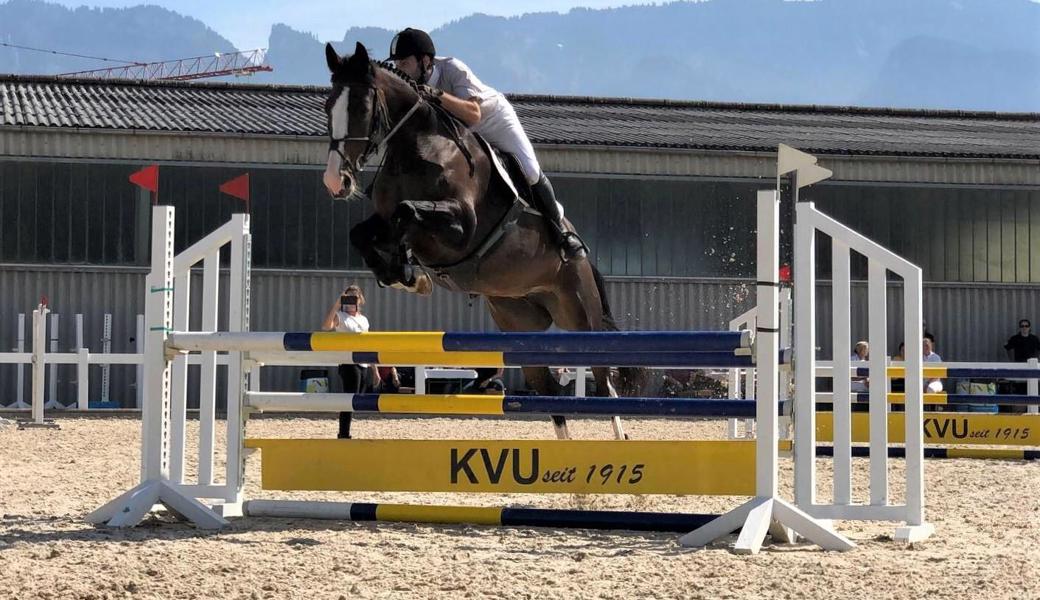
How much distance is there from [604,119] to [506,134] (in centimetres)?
1514

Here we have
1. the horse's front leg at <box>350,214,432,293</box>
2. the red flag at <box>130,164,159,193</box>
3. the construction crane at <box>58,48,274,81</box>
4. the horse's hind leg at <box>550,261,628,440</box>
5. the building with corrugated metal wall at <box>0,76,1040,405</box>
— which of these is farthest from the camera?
the construction crane at <box>58,48,274,81</box>

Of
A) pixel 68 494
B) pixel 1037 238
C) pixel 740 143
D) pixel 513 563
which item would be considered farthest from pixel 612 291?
pixel 513 563

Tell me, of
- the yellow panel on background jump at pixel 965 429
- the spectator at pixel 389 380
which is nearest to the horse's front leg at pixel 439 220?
the yellow panel on background jump at pixel 965 429

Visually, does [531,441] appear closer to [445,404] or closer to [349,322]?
[445,404]

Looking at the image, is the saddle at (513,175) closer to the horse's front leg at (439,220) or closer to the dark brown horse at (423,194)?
the dark brown horse at (423,194)

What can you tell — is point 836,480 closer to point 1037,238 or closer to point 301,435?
point 301,435

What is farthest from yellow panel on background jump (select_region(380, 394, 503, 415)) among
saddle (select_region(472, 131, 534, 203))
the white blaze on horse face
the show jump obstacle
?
saddle (select_region(472, 131, 534, 203))

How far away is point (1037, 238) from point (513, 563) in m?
17.2

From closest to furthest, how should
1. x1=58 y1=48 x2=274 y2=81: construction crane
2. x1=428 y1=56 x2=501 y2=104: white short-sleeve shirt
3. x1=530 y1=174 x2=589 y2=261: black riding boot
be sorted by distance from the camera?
x1=428 y1=56 x2=501 y2=104: white short-sleeve shirt, x1=530 y1=174 x2=589 y2=261: black riding boot, x1=58 y1=48 x2=274 y2=81: construction crane

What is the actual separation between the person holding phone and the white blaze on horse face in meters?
3.52

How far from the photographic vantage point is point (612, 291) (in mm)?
18844

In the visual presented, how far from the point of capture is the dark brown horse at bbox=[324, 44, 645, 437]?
18.7 ft

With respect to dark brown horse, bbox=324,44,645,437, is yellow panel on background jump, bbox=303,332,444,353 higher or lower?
lower

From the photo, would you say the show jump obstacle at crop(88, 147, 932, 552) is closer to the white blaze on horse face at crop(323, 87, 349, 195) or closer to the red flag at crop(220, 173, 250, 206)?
the white blaze on horse face at crop(323, 87, 349, 195)
